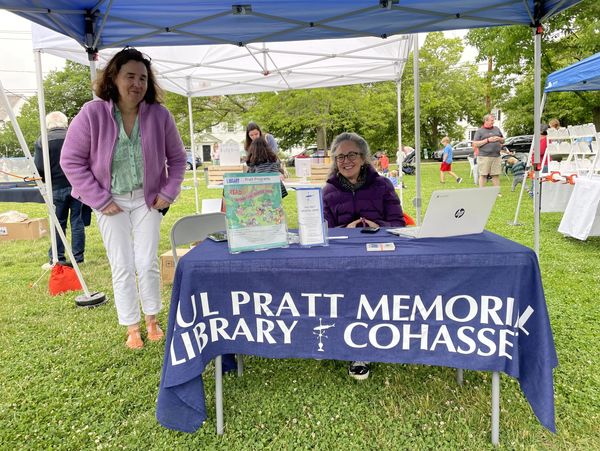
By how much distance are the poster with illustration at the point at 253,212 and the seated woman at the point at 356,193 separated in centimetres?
97

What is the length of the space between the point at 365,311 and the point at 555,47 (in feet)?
41.9

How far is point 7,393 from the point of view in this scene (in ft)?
7.14

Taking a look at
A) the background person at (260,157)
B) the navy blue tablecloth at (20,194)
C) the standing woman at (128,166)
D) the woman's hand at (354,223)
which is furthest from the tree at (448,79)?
the standing woman at (128,166)

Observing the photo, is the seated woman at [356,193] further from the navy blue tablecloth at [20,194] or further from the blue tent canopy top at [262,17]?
the navy blue tablecloth at [20,194]

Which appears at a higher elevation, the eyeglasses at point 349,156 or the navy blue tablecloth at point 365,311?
the eyeglasses at point 349,156

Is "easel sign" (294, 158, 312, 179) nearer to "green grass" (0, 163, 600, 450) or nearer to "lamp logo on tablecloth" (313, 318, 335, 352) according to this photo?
"green grass" (0, 163, 600, 450)

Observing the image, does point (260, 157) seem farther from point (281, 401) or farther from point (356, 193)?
point (281, 401)

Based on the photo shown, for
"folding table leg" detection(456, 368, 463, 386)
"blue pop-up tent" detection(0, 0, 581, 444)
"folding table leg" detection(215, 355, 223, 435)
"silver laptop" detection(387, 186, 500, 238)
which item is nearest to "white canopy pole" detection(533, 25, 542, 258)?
"blue pop-up tent" detection(0, 0, 581, 444)

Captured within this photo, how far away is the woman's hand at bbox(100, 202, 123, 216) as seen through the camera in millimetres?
2305

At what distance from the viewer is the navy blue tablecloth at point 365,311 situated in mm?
1555

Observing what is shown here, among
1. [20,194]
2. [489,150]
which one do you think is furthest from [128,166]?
[489,150]

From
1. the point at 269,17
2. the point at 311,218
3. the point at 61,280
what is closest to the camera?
the point at 311,218

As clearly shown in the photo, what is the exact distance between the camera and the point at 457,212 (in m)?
1.73

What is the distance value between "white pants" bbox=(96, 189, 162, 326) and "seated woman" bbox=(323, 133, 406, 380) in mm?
1077
